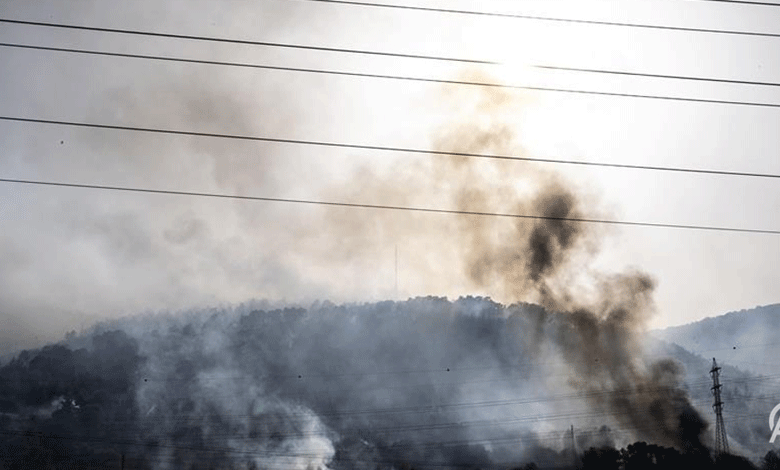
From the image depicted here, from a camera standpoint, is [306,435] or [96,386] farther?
[96,386]

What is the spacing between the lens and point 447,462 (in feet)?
364

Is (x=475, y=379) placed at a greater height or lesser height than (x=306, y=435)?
greater

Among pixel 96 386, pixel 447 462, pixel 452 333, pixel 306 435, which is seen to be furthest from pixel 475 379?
pixel 96 386

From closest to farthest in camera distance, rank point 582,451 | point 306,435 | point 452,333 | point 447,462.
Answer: point 582,451 < point 447,462 < point 306,435 < point 452,333

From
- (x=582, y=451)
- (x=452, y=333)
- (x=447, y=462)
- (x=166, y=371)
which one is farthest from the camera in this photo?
(x=166, y=371)

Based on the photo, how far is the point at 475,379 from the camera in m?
127

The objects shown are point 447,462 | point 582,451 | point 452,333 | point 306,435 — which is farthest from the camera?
point 452,333

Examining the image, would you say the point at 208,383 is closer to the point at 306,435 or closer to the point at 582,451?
the point at 306,435

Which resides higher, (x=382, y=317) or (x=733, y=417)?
(x=382, y=317)

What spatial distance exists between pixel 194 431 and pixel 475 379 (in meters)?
44.5

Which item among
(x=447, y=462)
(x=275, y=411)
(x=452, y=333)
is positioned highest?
(x=452, y=333)

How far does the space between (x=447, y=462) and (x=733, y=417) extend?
56345mm

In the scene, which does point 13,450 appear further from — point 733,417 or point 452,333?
point 733,417

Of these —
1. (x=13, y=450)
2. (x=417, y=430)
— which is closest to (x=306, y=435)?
(x=417, y=430)
